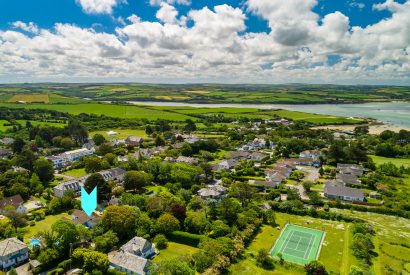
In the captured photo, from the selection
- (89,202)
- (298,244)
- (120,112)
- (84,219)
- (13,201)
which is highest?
(89,202)

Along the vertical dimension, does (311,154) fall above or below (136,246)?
below

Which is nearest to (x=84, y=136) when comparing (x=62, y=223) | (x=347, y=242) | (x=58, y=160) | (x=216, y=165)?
(x=58, y=160)

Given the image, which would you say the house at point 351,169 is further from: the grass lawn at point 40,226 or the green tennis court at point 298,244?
the grass lawn at point 40,226

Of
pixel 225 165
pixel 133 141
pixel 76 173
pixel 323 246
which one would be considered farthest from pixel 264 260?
pixel 133 141

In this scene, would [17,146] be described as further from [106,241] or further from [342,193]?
[342,193]

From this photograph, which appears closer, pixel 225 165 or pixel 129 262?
pixel 129 262

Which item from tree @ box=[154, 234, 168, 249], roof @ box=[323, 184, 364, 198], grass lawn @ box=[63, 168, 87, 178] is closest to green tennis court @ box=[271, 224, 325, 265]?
tree @ box=[154, 234, 168, 249]
